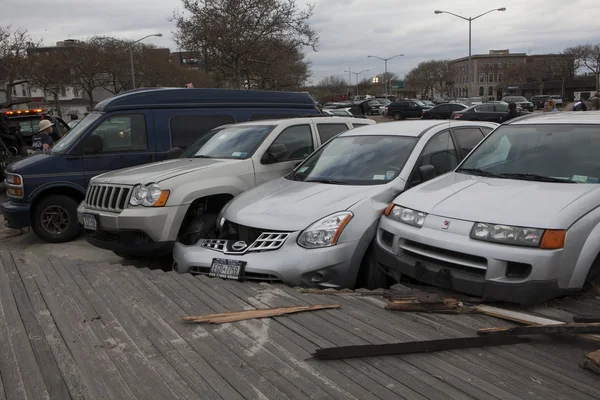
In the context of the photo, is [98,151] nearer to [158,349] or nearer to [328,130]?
[328,130]

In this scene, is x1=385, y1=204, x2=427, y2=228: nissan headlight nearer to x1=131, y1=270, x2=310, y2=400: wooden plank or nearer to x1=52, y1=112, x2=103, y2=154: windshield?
x1=131, y1=270, x2=310, y2=400: wooden plank

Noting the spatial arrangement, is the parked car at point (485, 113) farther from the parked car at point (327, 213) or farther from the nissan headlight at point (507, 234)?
the nissan headlight at point (507, 234)

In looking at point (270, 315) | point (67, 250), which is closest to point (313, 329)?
point (270, 315)

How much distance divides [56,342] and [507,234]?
328 cm

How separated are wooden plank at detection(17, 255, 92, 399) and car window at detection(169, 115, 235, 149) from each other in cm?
374

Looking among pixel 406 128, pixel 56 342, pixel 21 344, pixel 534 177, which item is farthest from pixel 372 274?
pixel 21 344

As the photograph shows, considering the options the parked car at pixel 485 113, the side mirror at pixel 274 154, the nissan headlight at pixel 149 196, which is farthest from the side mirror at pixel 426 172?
the parked car at pixel 485 113

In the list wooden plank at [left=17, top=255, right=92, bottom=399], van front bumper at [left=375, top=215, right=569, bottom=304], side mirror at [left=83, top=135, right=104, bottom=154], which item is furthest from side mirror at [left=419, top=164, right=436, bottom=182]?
side mirror at [left=83, top=135, right=104, bottom=154]

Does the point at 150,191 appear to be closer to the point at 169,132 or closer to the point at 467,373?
the point at 169,132

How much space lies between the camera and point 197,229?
19.3ft

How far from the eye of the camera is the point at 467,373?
2.86 metres

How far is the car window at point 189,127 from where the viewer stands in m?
8.34

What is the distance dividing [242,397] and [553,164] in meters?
3.59

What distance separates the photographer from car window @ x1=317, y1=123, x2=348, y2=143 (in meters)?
7.64
